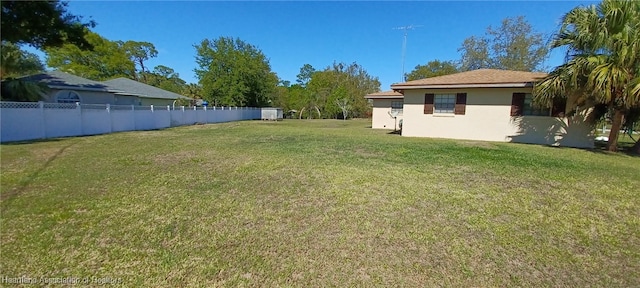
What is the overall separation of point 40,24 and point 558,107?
825 inches

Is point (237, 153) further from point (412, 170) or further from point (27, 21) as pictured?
point (27, 21)

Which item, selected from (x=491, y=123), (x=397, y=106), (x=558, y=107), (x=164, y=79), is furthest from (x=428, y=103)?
(x=164, y=79)

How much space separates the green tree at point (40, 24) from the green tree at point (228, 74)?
17722 millimetres

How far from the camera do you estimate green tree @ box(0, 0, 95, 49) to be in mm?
10102

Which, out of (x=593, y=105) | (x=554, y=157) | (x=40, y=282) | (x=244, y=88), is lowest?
(x=40, y=282)

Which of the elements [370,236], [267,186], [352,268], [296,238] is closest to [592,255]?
[370,236]

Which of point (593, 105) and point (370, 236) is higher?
point (593, 105)

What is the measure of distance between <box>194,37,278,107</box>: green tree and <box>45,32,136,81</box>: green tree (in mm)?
13007

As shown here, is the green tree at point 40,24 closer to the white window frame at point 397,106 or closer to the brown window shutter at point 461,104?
the brown window shutter at point 461,104

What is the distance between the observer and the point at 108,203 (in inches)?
152

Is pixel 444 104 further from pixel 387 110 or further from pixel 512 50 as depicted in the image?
pixel 512 50

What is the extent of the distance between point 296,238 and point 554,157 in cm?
866

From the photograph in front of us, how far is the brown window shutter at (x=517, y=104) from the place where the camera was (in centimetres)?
1166

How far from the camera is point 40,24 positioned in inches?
432
